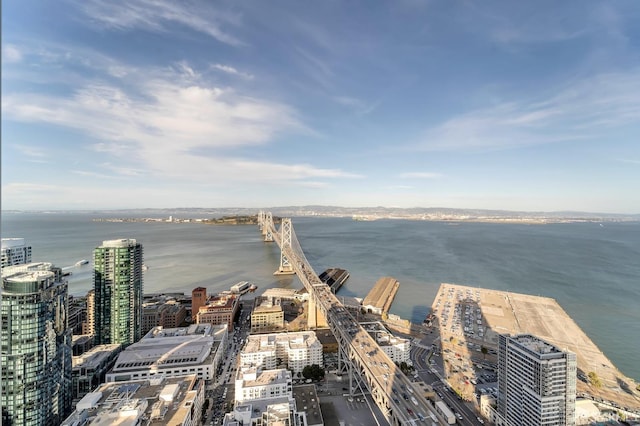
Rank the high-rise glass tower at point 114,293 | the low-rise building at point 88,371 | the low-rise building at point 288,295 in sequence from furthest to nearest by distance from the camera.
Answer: the low-rise building at point 288,295 < the high-rise glass tower at point 114,293 < the low-rise building at point 88,371

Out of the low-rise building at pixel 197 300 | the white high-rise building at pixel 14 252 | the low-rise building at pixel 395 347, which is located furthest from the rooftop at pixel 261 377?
the white high-rise building at pixel 14 252

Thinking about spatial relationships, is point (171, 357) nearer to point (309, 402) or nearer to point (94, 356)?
point (94, 356)

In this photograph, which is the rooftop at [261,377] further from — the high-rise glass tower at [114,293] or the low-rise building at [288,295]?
the low-rise building at [288,295]

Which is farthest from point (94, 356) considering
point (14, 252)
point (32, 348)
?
point (14, 252)

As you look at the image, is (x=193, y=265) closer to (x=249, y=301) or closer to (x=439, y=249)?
(x=249, y=301)

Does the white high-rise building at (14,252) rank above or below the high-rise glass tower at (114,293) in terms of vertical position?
above

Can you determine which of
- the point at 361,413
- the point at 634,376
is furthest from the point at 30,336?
the point at 634,376

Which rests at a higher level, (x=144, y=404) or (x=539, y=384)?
(x=539, y=384)

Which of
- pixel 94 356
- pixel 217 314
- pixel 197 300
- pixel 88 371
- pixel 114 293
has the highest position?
pixel 114 293
